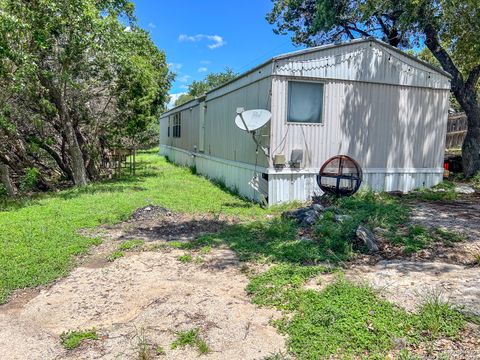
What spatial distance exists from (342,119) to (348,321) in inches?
231

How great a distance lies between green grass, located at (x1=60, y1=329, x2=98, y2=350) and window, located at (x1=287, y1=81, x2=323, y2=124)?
18.9 ft

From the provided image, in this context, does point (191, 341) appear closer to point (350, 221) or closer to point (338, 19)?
point (350, 221)

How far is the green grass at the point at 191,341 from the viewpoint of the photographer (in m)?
2.86

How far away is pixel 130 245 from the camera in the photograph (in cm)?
539

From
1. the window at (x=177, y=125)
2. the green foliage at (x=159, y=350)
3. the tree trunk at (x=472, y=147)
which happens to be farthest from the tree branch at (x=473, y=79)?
the window at (x=177, y=125)

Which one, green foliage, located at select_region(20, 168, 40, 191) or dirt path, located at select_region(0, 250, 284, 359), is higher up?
green foliage, located at select_region(20, 168, 40, 191)

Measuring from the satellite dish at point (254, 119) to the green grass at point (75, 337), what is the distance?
17.0 ft

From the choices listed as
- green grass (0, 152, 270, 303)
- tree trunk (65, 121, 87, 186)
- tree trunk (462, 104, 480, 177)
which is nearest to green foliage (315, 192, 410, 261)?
green grass (0, 152, 270, 303)

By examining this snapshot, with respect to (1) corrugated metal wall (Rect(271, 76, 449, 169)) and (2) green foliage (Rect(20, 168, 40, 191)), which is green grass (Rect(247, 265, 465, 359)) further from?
(2) green foliage (Rect(20, 168, 40, 191))

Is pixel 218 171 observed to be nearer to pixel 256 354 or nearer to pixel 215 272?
pixel 215 272

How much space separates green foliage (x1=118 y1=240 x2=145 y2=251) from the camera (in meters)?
5.31

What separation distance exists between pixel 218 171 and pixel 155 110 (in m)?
5.73

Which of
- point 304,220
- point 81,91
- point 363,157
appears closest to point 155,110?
point 81,91

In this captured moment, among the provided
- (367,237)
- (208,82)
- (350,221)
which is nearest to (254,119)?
(350,221)
